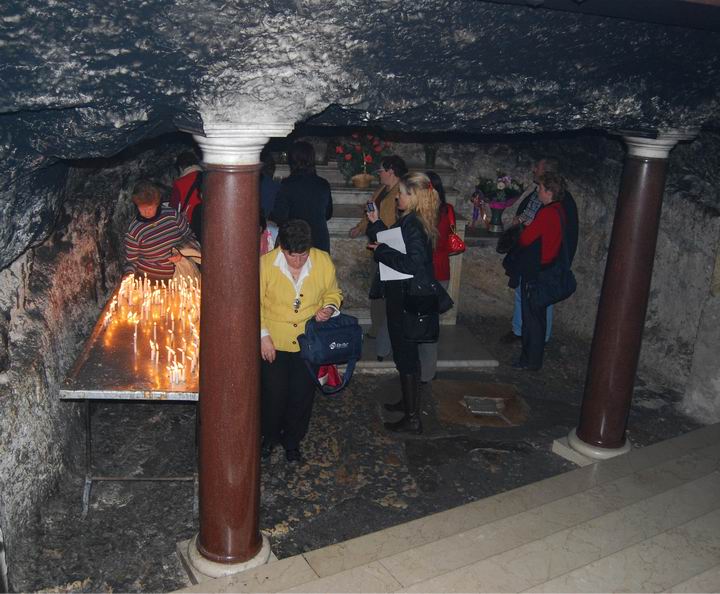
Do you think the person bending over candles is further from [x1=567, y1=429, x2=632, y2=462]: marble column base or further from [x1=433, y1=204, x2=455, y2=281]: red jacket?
[x1=567, y1=429, x2=632, y2=462]: marble column base

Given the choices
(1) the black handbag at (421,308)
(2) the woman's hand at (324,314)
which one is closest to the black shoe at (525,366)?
(1) the black handbag at (421,308)

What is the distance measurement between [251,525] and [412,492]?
5.33 ft

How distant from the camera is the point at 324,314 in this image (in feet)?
18.6

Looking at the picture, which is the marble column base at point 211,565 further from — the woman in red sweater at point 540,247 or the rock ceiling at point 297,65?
the woman in red sweater at point 540,247

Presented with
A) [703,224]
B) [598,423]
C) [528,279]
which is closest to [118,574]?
[598,423]

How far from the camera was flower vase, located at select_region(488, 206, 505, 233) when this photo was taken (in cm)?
995

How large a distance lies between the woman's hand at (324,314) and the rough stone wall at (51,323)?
6.34ft

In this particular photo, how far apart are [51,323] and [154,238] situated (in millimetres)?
1103

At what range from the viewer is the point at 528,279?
27.0 feet

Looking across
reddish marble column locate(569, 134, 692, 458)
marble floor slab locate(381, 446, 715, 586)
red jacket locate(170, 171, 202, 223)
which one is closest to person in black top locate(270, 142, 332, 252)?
red jacket locate(170, 171, 202, 223)

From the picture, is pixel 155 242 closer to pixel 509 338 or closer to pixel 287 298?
pixel 287 298

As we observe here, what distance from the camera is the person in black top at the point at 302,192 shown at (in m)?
7.23

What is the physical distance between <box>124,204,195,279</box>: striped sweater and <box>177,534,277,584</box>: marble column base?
2.56 metres

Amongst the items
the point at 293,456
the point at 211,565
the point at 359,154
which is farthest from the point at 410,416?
the point at 359,154
